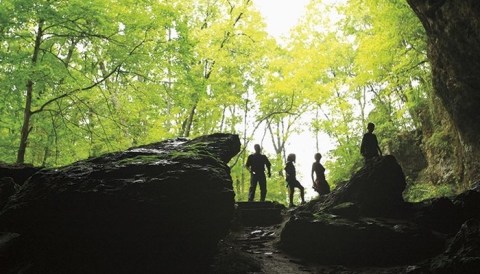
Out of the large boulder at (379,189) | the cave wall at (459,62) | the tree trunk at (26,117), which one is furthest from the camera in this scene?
the tree trunk at (26,117)

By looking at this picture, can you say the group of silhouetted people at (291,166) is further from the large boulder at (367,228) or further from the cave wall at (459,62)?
the cave wall at (459,62)

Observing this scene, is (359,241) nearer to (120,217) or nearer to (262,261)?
(262,261)

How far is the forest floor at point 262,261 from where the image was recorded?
20.6 feet

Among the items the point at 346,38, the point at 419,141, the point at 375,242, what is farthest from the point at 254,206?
the point at 346,38

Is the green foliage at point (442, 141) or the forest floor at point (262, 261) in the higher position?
the green foliage at point (442, 141)

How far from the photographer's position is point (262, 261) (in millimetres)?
6996

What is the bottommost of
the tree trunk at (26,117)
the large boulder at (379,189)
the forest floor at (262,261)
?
the forest floor at (262,261)

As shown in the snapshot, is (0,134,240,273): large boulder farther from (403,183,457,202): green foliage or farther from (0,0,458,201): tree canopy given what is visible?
(403,183,457,202): green foliage

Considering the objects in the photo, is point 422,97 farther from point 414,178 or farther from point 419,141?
point 414,178

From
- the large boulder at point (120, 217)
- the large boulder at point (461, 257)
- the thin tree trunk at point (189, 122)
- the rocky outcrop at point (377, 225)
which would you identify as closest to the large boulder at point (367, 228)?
the rocky outcrop at point (377, 225)

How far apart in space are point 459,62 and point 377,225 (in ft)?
23.1

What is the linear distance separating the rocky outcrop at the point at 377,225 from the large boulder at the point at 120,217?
2.28 meters

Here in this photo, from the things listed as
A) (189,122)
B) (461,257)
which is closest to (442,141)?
(461,257)

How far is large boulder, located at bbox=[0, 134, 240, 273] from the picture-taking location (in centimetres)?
544
